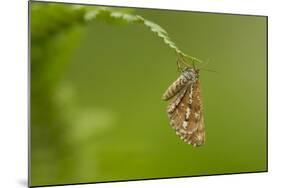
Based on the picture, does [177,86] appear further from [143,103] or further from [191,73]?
[143,103]

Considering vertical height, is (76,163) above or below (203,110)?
below

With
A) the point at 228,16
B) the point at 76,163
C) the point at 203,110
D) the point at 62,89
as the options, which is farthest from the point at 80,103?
the point at 228,16

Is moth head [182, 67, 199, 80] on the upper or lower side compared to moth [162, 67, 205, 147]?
upper

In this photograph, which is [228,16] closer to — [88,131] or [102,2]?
[102,2]

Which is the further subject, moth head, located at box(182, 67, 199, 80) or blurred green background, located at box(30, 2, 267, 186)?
moth head, located at box(182, 67, 199, 80)

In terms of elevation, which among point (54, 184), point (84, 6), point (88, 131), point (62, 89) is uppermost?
point (84, 6)
